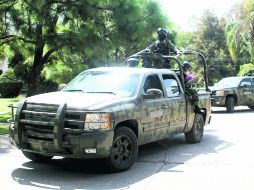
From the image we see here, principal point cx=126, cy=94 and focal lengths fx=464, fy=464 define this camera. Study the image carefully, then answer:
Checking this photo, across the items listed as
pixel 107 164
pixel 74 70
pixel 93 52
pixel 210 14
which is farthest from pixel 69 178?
pixel 210 14

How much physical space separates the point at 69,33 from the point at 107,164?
8103 mm

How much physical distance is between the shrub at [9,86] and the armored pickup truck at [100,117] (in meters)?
23.7

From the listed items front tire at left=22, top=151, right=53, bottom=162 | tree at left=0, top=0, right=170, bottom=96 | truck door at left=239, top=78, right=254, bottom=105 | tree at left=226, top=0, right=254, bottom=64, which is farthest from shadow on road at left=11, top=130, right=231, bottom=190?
tree at left=226, top=0, right=254, bottom=64

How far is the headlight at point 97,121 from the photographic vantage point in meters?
6.77

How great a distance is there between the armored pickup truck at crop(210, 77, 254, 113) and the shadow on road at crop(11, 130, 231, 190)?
1013 cm

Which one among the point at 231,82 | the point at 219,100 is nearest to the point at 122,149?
the point at 219,100

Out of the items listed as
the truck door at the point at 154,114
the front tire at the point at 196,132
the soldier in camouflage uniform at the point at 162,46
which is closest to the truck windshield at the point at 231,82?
the soldier in camouflage uniform at the point at 162,46

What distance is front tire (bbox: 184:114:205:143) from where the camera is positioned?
33.3ft

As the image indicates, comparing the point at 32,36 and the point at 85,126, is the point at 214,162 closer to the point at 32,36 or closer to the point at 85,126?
the point at 85,126

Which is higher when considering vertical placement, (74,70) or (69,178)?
(74,70)

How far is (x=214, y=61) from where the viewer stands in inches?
2265

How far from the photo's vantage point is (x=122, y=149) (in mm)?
7293

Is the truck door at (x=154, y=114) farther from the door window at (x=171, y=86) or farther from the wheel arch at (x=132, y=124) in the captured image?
the door window at (x=171, y=86)

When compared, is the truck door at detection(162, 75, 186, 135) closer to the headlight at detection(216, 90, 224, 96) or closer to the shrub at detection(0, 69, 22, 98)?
the headlight at detection(216, 90, 224, 96)
